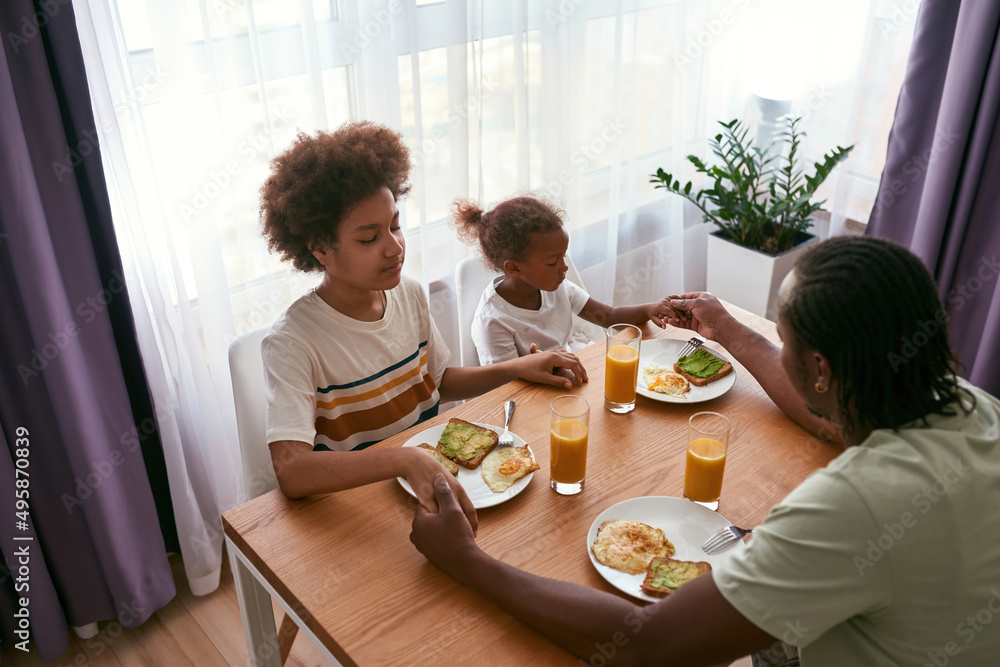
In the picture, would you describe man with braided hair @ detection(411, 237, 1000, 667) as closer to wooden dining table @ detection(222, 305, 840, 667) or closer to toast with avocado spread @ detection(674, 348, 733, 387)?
wooden dining table @ detection(222, 305, 840, 667)

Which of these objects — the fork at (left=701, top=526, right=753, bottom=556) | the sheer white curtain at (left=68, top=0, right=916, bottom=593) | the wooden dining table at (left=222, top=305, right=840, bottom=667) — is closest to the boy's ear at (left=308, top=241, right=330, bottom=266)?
the wooden dining table at (left=222, top=305, right=840, bottom=667)

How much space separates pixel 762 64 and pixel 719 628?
2709 millimetres

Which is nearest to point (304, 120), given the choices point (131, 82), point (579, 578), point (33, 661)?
point (131, 82)

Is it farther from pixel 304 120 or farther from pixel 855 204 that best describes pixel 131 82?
pixel 855 204

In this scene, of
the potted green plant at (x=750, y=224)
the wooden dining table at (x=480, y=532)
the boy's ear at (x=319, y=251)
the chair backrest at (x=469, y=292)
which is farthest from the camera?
the potted green plant at (x=750, y=224)

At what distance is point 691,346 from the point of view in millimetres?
1752

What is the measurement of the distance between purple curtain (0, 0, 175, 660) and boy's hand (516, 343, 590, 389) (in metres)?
0.98

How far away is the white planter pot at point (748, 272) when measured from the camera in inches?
119

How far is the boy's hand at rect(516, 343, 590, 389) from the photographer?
1.64 meters

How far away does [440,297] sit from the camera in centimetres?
249

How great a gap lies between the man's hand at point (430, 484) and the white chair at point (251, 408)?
48cm

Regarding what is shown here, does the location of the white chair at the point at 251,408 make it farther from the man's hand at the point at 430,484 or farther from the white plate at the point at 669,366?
the white plate at the point at 669,366

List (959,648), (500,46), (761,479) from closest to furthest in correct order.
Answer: (959,648) → (761,479) → (500,46)

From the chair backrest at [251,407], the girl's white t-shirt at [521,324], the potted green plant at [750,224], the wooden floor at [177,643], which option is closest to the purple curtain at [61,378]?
the wooden floor at [177,643]
